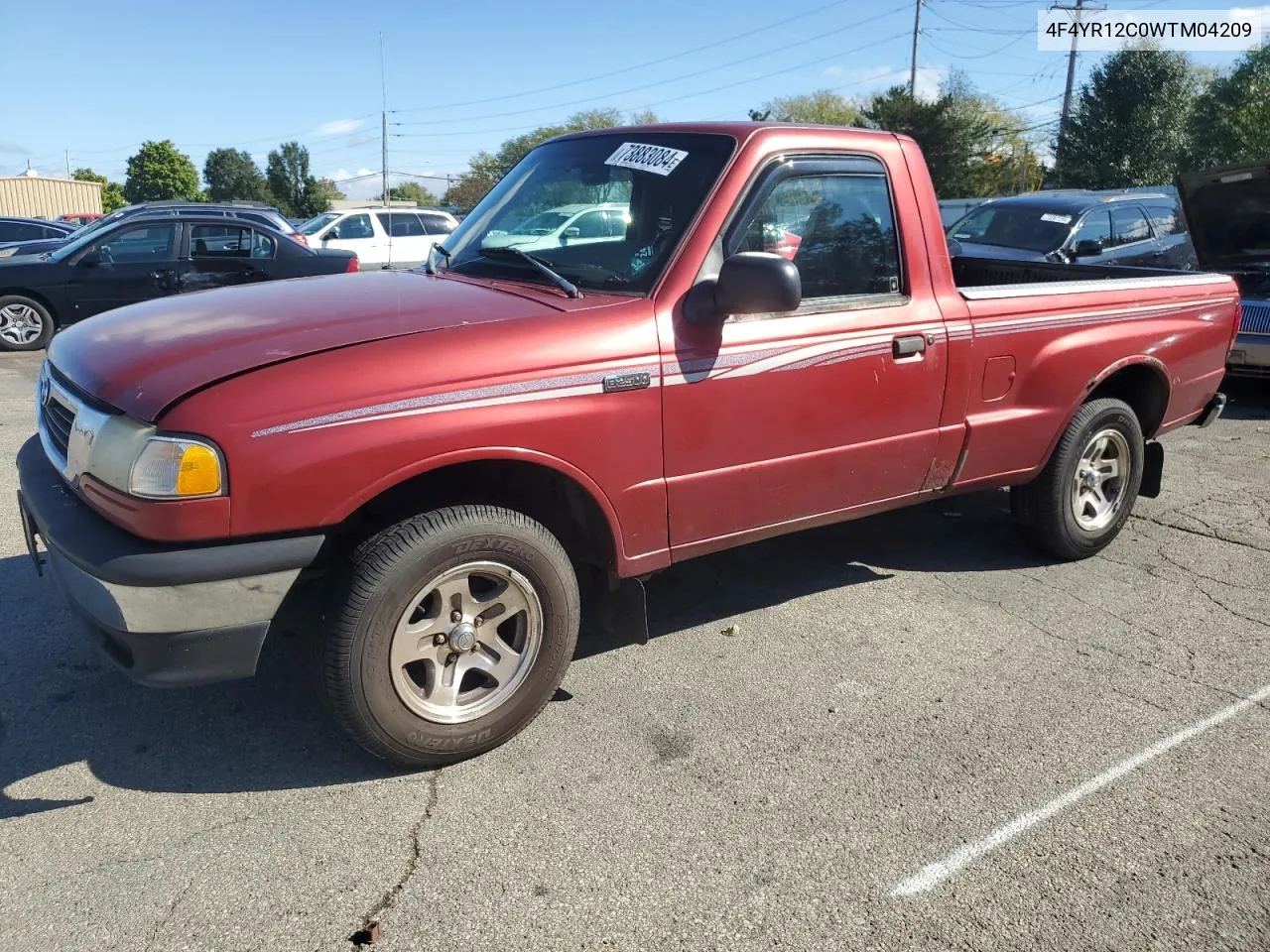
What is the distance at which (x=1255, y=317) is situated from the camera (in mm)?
8602

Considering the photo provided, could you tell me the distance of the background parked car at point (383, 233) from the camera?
58.0 ft

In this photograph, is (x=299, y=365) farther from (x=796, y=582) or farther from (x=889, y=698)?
(x=796, y=582)

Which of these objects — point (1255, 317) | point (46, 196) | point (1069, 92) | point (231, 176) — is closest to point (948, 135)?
point (1069, 92)

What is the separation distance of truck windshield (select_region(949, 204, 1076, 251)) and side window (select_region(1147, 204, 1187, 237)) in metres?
1.74

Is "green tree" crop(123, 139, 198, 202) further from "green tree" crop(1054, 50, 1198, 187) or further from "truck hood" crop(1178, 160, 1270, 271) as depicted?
"truck hood" crop(1178, 160, 1270, 271)

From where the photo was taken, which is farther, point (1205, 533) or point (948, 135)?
point (948, 135)

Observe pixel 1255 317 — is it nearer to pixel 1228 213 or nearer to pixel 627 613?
pixel 1228 213

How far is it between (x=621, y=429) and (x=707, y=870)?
4.38ft

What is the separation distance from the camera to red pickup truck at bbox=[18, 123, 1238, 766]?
267 cm

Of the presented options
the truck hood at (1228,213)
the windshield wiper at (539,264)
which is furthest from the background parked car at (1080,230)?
the windshield wiper at (539,264)

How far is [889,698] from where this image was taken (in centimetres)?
364

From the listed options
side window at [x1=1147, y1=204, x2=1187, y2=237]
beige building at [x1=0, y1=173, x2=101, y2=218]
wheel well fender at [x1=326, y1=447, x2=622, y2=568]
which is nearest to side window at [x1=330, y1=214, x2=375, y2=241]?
side window at [x1=1147, y1=204, x2=1187, y2=237]

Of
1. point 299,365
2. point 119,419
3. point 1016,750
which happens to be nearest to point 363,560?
point 299,365

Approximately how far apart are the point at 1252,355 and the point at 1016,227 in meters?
3.19
